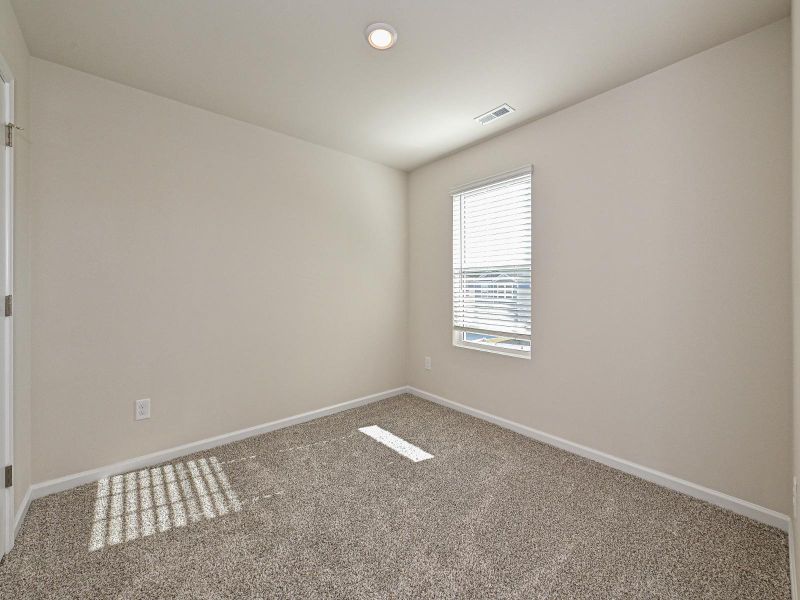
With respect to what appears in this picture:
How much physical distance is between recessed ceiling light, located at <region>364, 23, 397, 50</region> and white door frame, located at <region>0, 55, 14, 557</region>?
163 cm

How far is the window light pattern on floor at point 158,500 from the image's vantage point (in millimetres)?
1782

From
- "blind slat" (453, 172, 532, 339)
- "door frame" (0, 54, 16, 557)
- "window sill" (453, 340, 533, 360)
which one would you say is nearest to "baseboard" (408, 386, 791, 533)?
"window sill" (453, 340, 533, 360)

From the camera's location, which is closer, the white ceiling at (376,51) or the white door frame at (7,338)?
the white door frame at (7,338)

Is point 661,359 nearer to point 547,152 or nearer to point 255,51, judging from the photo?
point 547,152

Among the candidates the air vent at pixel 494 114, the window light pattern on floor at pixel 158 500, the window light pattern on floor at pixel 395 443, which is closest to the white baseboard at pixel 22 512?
the window light pattern on floor at pixel 158 500

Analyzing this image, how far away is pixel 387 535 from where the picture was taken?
174cm

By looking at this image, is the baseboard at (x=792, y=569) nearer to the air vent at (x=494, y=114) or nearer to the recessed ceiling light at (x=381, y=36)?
the air vent at (x=494, y=114)

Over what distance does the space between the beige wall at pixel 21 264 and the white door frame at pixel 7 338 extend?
9 cm

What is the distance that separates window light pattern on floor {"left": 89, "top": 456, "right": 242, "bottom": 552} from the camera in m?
1.78

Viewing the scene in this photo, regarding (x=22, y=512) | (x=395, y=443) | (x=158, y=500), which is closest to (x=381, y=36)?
(x=395, y=443)

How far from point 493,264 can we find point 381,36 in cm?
190

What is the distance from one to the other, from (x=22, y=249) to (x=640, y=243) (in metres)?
3.49

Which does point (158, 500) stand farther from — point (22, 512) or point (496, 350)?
point (496, 350)

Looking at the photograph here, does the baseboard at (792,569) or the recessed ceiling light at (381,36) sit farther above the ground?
the recessed ceiling light at (381,36)
